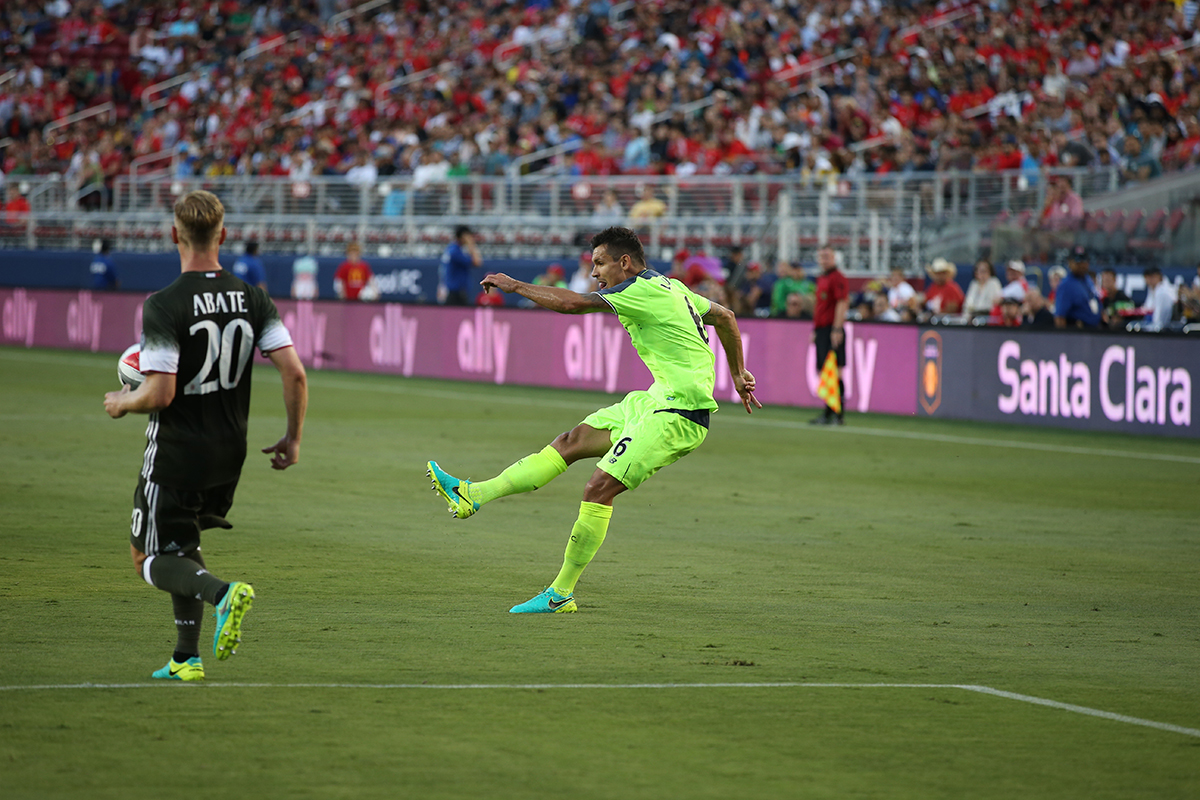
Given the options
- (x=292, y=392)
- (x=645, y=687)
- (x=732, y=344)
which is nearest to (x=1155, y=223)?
(x=732, y=344)

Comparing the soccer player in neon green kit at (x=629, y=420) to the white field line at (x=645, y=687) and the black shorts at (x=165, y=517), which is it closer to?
the white field line at (x=645, y=687)

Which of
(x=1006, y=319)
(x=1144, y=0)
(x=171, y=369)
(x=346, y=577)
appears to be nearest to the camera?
(x=171, y=369)

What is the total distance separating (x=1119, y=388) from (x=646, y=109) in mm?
16262

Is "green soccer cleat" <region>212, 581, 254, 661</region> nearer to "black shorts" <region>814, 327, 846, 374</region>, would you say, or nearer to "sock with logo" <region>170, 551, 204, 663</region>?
"sock with logo" <region>170, 551, 204, 663</region>

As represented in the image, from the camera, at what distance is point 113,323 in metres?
32.9

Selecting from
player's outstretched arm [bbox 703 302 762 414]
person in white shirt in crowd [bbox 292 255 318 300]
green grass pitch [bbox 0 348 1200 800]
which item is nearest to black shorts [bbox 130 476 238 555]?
green grass pitch [bbox 0 348 1200 800]

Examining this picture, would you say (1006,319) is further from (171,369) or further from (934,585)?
(171,369)

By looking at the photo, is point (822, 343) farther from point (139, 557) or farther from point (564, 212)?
point (139, 557)

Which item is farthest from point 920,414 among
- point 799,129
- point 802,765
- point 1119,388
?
point 802,765

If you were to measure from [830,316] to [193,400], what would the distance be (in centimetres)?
1473

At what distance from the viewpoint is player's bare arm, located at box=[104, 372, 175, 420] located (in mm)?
6180

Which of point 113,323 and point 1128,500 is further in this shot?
point 113,323

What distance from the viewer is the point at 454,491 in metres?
8.52

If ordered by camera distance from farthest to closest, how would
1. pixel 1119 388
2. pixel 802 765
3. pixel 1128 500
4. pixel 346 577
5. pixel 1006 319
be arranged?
pixel 1006 319, pixel 1119 388, pixel 1128 500, pixel 346 577, pixel 802 765
